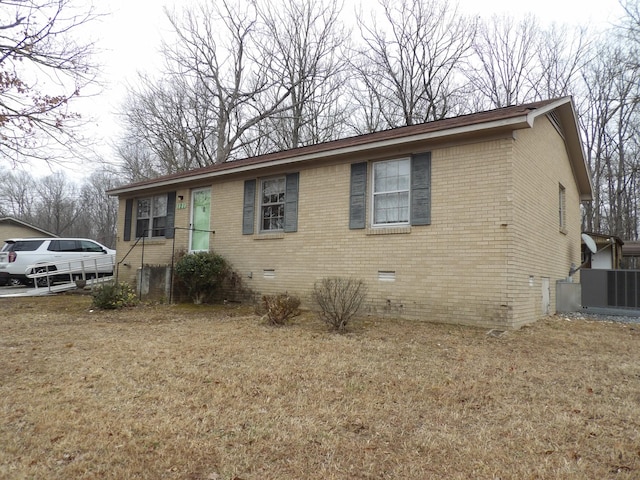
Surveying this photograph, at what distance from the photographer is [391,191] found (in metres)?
8.98

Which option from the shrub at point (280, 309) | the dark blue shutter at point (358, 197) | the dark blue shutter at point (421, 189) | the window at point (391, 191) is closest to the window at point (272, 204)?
the dark blue shutter at point (358, 197)

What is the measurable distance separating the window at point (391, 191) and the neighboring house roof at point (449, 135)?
0.55 m

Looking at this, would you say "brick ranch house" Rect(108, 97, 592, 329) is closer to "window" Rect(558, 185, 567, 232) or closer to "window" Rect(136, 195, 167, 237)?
"window" Rect(558, 185, 567, 232)

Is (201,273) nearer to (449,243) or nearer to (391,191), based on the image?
(391,191)

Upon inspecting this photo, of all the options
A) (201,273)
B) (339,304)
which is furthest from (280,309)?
(201,273)

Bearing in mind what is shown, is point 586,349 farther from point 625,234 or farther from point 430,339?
point 625,234

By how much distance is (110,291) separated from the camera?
9.78 metres

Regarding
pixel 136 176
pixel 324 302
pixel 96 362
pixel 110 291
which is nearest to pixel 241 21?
pixel 136 176

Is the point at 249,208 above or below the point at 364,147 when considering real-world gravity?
below

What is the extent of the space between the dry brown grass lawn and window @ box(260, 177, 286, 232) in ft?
14.6

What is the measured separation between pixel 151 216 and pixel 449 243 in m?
9.77

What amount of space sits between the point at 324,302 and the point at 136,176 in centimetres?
2550

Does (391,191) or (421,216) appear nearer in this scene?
(421,216)

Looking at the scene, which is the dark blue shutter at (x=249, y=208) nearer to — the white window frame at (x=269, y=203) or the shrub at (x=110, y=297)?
the white window frame at (x=269, y=203)
